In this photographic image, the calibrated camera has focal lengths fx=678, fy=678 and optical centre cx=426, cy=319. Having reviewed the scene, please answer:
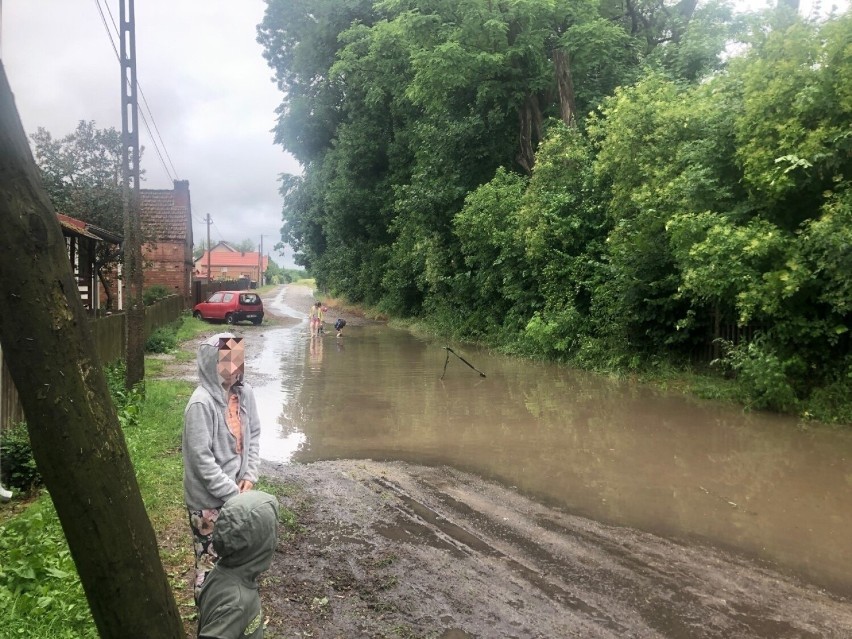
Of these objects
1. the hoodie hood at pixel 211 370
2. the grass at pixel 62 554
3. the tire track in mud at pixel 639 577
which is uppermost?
the hoodie hood at pixel 211 370

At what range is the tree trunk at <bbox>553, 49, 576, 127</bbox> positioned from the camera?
19.1 metres

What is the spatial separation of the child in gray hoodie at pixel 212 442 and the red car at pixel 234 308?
2792cm

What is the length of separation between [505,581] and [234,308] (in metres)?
27.6

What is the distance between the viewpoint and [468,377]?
1502cm

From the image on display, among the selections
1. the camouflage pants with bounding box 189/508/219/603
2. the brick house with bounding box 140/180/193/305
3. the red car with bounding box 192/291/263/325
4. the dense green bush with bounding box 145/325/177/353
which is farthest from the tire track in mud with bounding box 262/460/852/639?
the brick house with bounding box 140/180/193/305

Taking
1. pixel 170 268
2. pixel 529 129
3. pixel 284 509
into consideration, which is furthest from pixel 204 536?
pixel 170 268

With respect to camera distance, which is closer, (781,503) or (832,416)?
(781,503)

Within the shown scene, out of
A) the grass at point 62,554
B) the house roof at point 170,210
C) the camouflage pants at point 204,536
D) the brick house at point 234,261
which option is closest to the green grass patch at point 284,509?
the grass at point 62,554

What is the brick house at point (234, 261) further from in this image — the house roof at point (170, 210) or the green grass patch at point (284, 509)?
the green grass patch at point (284, 509)

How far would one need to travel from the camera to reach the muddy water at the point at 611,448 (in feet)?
19.9

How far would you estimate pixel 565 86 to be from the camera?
19.3m

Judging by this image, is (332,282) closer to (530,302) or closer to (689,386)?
(530,302)

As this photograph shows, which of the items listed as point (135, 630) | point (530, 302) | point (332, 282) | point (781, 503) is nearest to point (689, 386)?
point (781, 503)

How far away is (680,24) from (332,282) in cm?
3072
